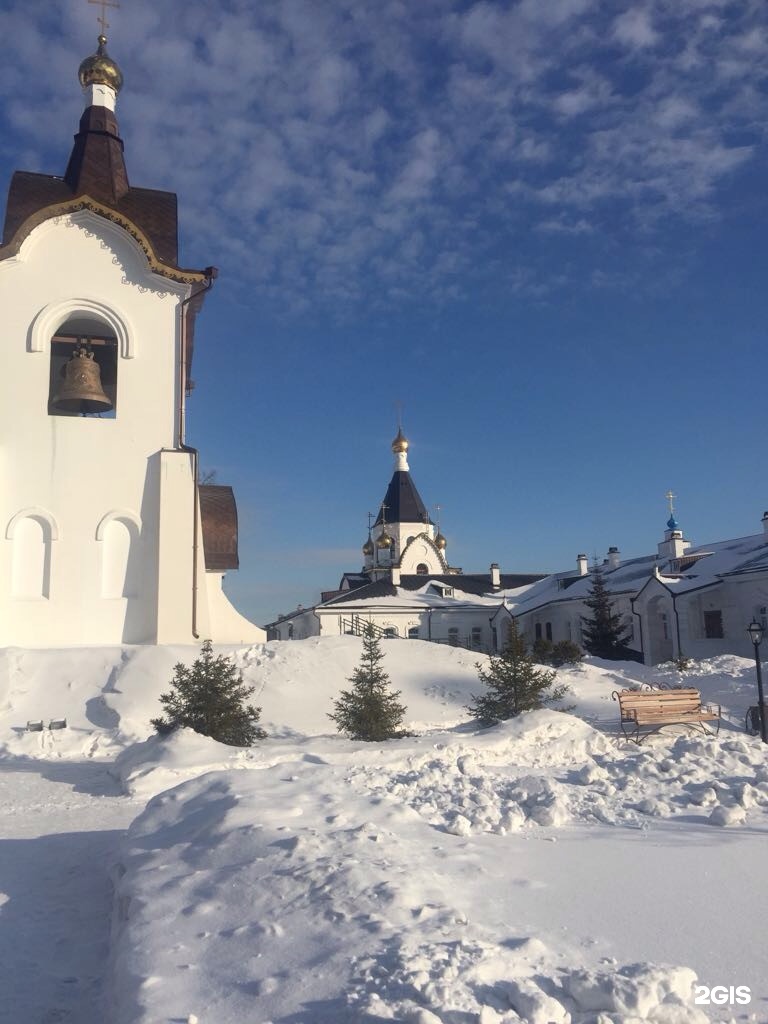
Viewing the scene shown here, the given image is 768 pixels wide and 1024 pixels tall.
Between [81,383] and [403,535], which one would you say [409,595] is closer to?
[403,535]

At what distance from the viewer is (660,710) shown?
12.3 meters

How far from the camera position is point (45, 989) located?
412cm

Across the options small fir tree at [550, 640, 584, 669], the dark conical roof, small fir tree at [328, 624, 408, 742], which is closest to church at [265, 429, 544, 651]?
the dark conical roof

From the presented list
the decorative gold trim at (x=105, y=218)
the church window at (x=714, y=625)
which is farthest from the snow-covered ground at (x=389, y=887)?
the church window at (x=714, y=625)

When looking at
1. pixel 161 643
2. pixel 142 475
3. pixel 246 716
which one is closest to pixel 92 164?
pixel 142 475

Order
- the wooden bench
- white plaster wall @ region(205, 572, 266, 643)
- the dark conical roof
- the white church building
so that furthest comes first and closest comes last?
the dark conical roof < the white church building < white plaster wall @ region(205, 572, 266, 643) < the wooden bench

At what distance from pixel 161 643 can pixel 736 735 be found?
1060cm

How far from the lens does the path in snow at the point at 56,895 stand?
4.05 meters

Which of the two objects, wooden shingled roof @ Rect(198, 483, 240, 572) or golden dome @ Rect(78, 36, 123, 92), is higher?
golden dome @ Rect(78, 36, 123, 92)

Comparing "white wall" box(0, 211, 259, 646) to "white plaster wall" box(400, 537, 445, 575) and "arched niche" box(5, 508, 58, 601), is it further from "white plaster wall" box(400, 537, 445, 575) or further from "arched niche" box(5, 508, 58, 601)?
"white plaster wall" box(400, 537, 445, 575)

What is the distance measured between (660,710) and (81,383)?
12270 millimetres

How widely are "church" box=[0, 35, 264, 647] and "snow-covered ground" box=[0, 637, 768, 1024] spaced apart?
6711 mm

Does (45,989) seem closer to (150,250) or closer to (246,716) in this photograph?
(246,716)

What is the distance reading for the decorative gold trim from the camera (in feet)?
54.7
